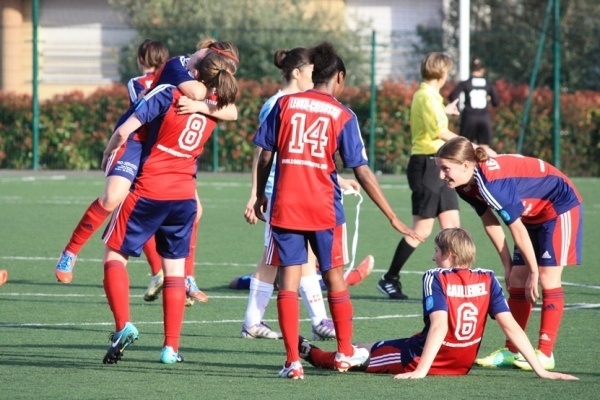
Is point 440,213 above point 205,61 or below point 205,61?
below

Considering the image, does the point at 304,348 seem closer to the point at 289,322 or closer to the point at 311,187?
the point at 289,322

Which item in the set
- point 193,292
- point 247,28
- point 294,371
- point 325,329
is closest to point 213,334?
point 325,329

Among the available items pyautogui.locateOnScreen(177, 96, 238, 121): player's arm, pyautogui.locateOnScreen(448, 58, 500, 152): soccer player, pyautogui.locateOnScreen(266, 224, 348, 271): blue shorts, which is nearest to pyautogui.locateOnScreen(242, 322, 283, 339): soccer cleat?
pyautogui.locateOnScreen(266, 224, 348, 271): blue shorts

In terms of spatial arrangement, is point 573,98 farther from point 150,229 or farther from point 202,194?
point 150,229

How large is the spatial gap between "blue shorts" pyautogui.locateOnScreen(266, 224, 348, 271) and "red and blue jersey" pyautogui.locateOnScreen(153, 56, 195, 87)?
112 cm

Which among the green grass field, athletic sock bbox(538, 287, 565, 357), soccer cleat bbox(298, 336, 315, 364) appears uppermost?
athletic sock bbox(538, 287, 565, 357)

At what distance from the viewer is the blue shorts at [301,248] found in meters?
7.31

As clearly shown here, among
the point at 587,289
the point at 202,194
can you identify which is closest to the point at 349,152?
the point at 587,289

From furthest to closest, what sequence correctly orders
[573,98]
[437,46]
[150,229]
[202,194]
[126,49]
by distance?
[437,46]
[126,49]
[573,98]
[202,194]
[150,229]

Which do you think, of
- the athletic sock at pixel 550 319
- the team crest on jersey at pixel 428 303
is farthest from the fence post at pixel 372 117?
the team crest on jersey at pixel 428 303

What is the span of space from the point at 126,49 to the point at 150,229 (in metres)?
22.0

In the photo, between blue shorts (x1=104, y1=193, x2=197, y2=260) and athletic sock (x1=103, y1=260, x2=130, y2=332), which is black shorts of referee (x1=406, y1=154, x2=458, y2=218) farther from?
athletic sock (x1=103, y1=260, x2=130, y2=332)

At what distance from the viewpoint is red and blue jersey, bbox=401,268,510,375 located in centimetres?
723

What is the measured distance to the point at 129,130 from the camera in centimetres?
755
